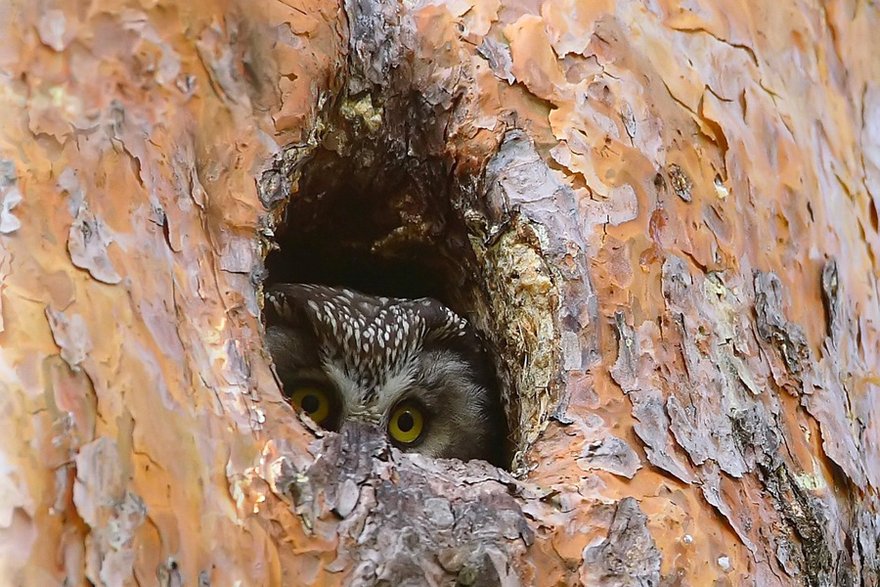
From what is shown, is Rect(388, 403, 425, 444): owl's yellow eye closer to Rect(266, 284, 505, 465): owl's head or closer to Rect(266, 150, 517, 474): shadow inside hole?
Rect(266, 284, 505, 465): owl's head

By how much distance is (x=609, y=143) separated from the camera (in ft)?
5.20

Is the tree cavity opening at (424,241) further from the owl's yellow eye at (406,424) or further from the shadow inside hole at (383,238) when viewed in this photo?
the owl's yellow eye at (406,424)

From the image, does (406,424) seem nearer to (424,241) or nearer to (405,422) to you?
(405,422)

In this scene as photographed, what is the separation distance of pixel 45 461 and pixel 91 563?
12 cm

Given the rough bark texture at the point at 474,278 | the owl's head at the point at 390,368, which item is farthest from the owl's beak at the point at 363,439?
the owl's head at the point at 390,368

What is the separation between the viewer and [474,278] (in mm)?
1935

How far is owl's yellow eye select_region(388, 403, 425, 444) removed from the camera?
214cm

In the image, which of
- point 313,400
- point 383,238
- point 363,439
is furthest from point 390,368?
point 363,439

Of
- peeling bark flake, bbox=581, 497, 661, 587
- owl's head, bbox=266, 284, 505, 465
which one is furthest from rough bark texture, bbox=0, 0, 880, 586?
owl's head, bbox=266, 284, 505, 465

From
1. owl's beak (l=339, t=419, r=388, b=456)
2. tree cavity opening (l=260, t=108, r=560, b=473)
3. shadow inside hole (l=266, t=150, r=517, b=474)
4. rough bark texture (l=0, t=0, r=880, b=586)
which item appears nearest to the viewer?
rough bark texture (l=0, t=0, r=880, b=586)

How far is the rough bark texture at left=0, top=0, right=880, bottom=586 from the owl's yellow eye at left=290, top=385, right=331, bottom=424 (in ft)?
1.20

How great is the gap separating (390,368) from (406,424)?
189 mm

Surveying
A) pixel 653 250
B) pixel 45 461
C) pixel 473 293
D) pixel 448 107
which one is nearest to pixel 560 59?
pixel 448 107

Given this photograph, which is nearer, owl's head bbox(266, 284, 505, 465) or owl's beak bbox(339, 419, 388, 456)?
owl's beak bbox(339, 419, 388, 456)
